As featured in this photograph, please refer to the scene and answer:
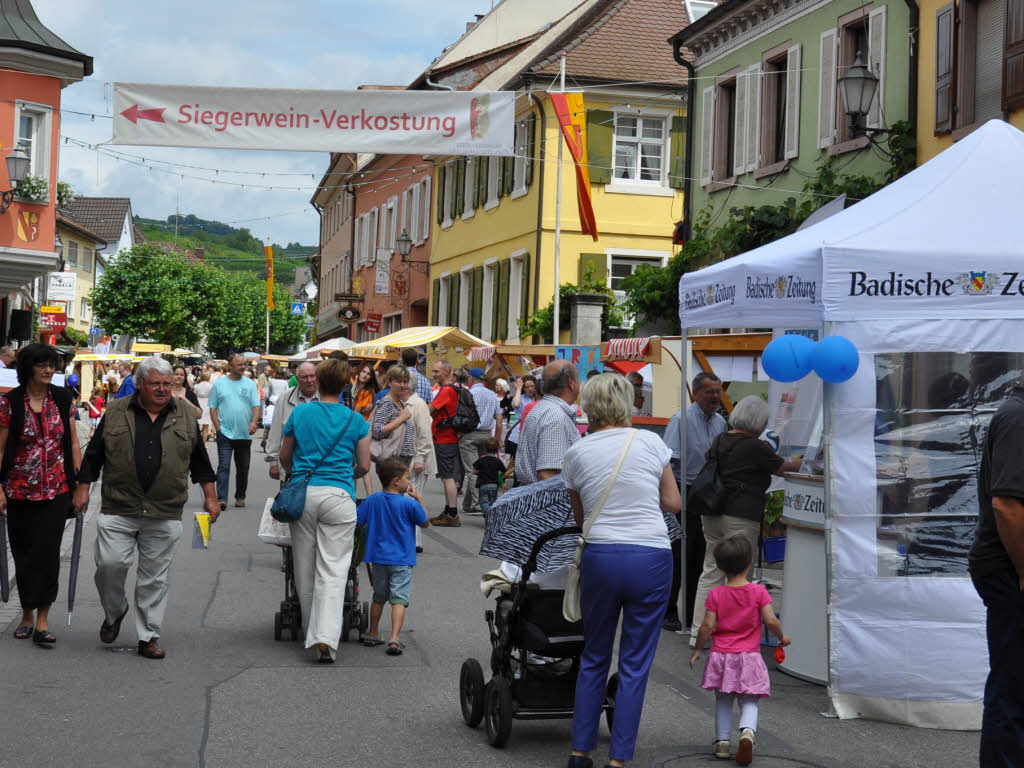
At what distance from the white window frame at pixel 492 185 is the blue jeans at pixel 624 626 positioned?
105 ft

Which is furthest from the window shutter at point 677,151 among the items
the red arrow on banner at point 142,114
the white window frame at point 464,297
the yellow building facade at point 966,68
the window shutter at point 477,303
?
the red arrow on banner at point 142,114

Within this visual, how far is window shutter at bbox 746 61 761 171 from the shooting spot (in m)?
23.6

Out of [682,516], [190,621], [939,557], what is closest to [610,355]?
[682,516]

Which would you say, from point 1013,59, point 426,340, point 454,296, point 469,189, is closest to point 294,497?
point 1013,59

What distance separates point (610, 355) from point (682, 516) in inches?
338

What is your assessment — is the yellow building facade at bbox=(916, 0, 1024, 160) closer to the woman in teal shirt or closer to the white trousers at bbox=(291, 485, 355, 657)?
the woman in teal shirt

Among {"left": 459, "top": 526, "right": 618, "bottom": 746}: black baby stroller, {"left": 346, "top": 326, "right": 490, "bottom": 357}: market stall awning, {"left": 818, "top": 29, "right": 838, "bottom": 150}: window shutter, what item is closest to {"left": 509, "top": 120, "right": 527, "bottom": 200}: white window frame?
{"left": 346, "top": 326, "right": 490, "bottom": 357}: market stall awning

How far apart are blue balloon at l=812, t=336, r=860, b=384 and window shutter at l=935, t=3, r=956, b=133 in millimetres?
11245

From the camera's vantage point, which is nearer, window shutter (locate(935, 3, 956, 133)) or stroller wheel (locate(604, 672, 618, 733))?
stroller wheel (locate(604, 672, 618, 733))

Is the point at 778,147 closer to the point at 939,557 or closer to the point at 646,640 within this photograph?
the point at 939,557

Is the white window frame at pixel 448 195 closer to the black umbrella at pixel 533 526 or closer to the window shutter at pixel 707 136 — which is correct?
the window shutter at pixel 707 136

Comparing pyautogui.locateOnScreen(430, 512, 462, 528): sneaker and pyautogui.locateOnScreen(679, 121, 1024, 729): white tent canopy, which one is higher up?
pyautogui.locateOnScreen(679, 121, 1024, 729): white tent canopy

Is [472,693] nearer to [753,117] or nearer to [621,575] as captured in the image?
[621,575]

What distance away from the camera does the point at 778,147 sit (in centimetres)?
2311
